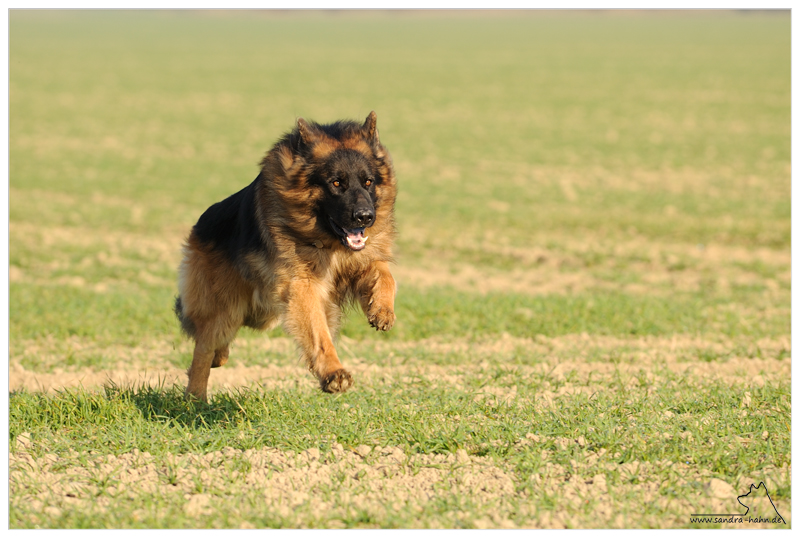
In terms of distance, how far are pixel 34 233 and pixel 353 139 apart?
10.0m

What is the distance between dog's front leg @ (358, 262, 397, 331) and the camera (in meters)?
5.39

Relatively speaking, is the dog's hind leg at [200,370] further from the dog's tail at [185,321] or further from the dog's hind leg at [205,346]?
the dog's tail at [185,321]

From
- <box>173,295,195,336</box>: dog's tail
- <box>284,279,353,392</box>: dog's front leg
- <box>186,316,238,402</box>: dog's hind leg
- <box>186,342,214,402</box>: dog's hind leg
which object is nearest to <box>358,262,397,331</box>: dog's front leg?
<box>284,279,353,392</box>: dog's front leg

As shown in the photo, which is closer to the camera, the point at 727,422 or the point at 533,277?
the point at 727,422

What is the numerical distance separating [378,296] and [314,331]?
0.52 m

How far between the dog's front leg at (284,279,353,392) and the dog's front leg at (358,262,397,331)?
0.94 ft

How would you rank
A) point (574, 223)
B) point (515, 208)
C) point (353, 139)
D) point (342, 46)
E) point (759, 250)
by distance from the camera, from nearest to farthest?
point (353, 139) → point (759, 250) → point (574, 223) → point (515, 208) → point (342, 46)

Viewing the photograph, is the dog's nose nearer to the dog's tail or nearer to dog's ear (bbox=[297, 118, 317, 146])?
dog's ear (bbox=[297, 118, 317, 146])

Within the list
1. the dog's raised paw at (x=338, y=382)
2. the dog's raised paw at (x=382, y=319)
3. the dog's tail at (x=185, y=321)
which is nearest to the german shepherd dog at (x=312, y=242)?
the dog's raised paw at (x=382, y=319)

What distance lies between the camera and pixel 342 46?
63688mm

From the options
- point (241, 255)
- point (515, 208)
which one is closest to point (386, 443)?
point (241, 255)

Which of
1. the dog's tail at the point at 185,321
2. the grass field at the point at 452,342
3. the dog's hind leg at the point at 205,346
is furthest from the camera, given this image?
the dog's tail at the point at 185,321

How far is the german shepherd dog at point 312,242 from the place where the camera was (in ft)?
17.6

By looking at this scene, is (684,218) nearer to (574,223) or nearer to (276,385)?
(574,223)
